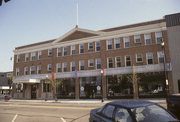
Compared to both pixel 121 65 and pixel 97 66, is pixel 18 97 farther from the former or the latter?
pixel 121 65

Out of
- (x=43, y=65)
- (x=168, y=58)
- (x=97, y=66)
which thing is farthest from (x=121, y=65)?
(x=43, y=65)

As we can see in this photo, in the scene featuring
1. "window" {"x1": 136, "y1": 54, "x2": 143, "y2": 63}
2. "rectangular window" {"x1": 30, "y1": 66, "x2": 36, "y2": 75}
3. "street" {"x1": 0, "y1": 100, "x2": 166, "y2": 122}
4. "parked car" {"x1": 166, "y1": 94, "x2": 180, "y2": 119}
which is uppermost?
"window" {"x1": 136, "y1": 54, "x2": 143, "y2": 63}

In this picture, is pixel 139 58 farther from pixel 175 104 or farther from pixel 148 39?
pixel 175 104

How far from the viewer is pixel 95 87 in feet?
98.0

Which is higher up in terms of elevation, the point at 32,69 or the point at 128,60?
the point at 128,60

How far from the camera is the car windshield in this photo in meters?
4.56

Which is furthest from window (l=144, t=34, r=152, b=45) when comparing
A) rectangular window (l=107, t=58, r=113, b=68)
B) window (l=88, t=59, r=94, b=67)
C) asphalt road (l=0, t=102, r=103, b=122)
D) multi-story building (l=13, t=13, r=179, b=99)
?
asphalt road (l=0, t=102, r=103, b=122)

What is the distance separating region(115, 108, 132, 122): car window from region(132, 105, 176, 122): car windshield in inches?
8.0

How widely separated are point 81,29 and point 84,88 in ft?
37.1

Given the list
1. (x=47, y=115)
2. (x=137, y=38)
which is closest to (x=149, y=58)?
(x=137, y=38)

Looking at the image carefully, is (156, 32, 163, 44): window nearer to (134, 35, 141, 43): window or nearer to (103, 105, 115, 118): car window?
(134, 35, 141, 43): window

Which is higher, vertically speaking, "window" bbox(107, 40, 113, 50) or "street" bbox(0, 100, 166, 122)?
"window" bbox(107, 40, 113, 50)

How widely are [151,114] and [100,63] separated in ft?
83.7

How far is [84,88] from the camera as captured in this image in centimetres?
3105
